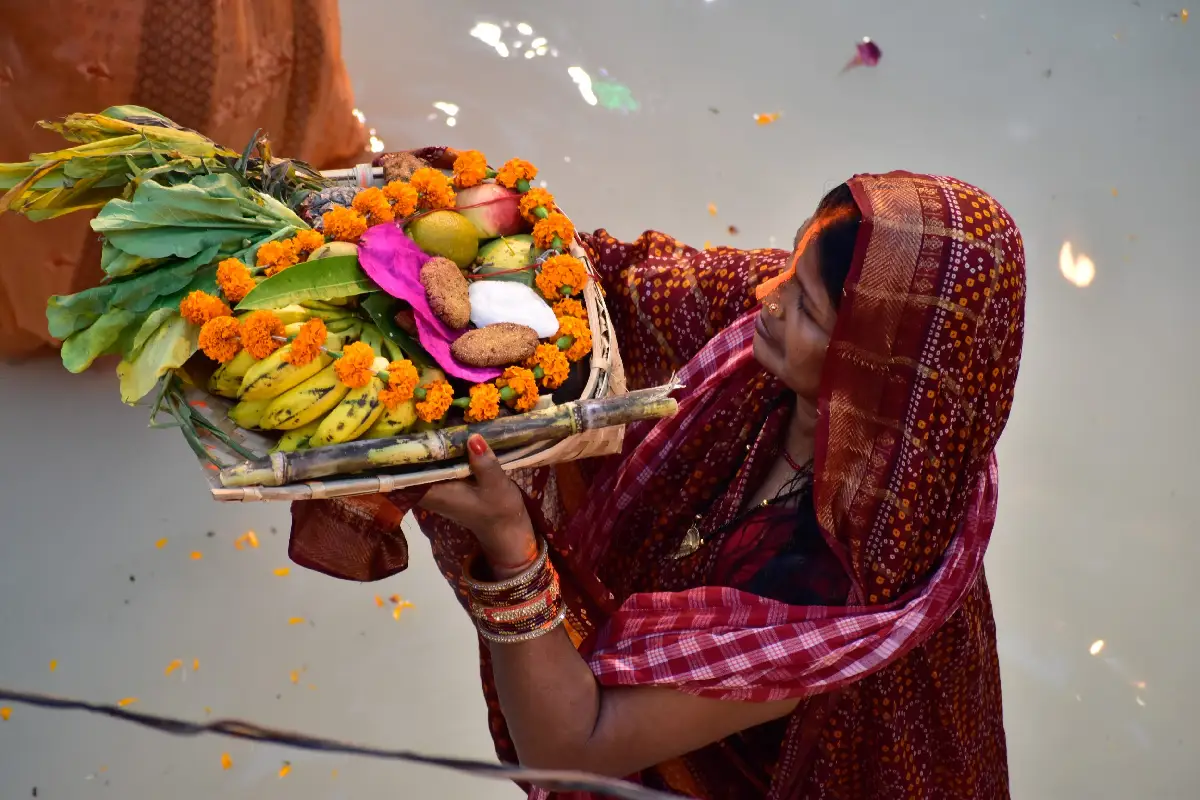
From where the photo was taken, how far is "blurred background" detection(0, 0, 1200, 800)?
237 cm

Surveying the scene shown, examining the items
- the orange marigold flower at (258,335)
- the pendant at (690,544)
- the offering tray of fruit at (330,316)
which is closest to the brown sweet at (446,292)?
the offering tray of fruit at (330,316)

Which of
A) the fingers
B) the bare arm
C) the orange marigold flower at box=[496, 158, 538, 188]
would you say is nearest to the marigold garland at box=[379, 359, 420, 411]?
the fingers

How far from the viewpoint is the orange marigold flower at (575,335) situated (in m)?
1.48

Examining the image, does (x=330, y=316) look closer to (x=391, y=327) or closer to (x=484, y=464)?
(x=391, y=327)

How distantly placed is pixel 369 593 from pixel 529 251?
1.30m

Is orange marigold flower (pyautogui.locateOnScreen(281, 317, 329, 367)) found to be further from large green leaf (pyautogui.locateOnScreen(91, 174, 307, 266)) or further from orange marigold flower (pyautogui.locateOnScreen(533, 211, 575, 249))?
orange marigold flower (pyautogui.locateOnScreen(533, 211, 575, 249))

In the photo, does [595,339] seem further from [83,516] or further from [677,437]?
[83,516]

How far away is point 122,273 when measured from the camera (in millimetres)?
1435

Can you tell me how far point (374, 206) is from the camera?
1535 mm

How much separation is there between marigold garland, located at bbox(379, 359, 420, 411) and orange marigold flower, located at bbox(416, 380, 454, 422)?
0.02m

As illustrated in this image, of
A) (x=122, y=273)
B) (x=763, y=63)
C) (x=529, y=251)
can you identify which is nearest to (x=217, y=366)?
(x=122, y=273)

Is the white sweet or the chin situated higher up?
the chin

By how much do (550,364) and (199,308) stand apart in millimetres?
467

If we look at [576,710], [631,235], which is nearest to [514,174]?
[576,710]
